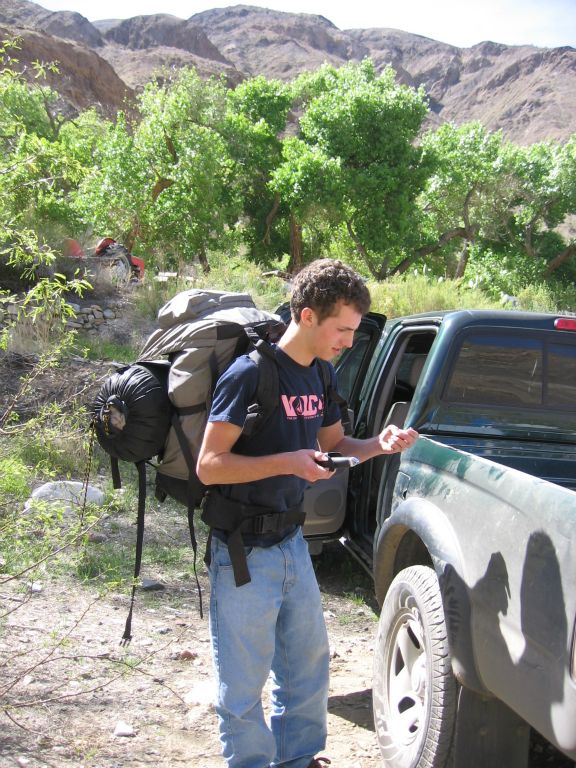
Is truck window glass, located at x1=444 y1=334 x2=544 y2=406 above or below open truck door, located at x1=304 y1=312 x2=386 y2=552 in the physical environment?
above

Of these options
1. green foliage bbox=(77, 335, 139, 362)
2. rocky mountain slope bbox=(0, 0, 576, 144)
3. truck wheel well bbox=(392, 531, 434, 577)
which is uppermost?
rocky mountain slope bbox=(0, 0, 576, 144)

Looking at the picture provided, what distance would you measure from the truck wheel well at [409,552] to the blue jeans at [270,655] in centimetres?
78

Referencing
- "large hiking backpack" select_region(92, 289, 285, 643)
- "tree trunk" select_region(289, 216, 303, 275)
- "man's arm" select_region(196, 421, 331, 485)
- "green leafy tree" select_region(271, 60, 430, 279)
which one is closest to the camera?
"man's arm" select_region(196, 421, 331, 485)

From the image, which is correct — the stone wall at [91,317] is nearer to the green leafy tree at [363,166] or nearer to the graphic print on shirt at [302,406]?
the graphic print on shirt at [302,406]

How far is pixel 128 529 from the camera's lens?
5.89m

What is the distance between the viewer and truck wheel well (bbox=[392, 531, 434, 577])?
3.21 m

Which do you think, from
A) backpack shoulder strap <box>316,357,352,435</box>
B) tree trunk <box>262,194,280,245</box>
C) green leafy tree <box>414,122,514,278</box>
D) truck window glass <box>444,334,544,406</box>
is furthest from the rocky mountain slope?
backpack shoulder strap <box>316,357,352,435</box>

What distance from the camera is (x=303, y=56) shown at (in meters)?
126

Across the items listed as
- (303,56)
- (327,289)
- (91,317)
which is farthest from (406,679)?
(303,56)

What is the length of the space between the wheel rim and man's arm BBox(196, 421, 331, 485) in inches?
36.9

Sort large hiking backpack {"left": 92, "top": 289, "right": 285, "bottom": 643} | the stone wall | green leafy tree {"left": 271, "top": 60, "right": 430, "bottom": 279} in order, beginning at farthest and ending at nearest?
green leafy tree {"left": 271, "top": 60, "right": 430, "bottom": 279} → the stone wall → large hiking backpack {"left": 92, "top": 289, "right": 285, "bottom": 643}

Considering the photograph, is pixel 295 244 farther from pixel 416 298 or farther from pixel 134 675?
pixel 134 675

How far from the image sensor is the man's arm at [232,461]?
7.38 ft

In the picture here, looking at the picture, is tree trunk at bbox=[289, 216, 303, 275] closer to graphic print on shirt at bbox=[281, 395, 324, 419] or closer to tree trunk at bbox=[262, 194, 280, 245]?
tree trunk at bbox=[262, 194, 280, 245]
